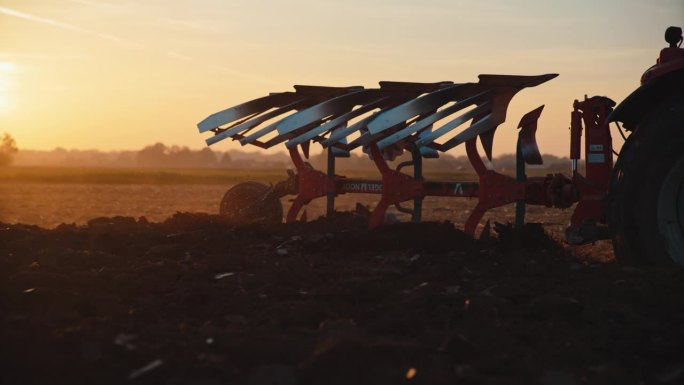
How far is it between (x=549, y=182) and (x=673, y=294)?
2.91 meters

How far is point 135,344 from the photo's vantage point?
408cm

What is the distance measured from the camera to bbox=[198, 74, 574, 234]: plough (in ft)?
25.6

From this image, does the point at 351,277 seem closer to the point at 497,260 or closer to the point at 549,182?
the point at 497,260

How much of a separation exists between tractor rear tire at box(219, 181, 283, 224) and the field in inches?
116

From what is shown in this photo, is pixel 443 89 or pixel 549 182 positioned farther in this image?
pixel 443 89

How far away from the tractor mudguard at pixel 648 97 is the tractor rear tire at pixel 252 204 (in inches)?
218

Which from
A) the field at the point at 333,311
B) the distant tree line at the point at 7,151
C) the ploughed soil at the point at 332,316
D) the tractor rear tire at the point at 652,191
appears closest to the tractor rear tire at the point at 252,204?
the field at the point at 333,311

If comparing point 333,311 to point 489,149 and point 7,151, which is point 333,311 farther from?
point 7,151

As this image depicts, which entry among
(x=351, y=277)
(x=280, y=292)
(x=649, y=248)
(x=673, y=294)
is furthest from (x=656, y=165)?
(x=280, y=292)

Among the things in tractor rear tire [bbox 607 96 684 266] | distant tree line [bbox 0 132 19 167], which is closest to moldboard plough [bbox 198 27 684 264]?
tractor rear tire [bbox 607 96 684 266]

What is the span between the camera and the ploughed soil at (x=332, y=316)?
3709 mm

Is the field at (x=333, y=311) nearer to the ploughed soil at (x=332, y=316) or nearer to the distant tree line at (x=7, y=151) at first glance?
the ploughed soil at (x=332, y=316)

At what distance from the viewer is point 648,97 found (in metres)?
5.56

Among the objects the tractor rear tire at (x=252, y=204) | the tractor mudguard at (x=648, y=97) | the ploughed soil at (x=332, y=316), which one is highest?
the tractor mudguard at (x=648, y=97)
